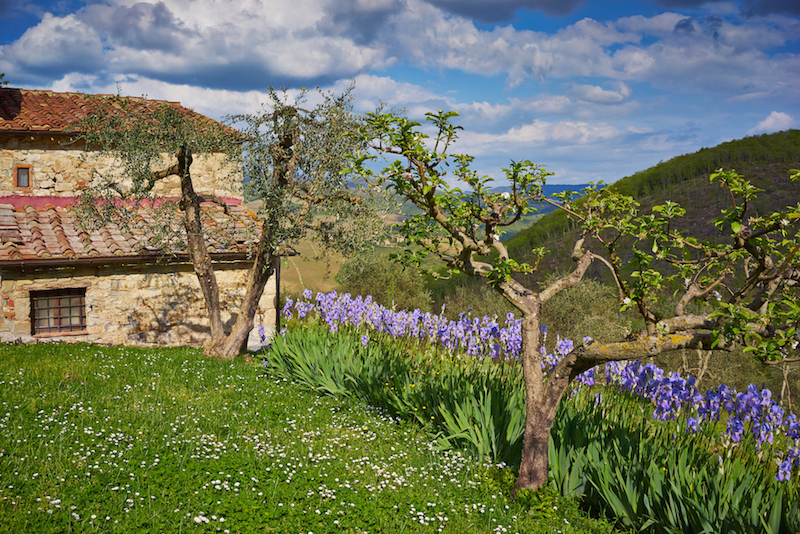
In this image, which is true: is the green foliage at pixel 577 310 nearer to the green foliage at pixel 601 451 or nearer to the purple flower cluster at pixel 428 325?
the purple flower cluster at pixel 428 325

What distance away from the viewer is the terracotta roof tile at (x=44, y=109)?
553 inches

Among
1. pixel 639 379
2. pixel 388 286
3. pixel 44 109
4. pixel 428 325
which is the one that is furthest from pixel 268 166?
pixel 388 286

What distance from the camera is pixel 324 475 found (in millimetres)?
5988

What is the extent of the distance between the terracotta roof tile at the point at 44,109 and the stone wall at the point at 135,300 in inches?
164

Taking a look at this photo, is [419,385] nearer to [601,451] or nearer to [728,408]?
[601,451]

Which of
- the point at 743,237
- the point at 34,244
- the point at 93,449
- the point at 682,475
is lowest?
the point at 93,449

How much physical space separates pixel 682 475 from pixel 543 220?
127 feet

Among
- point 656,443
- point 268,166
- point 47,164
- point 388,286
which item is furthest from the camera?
point 388,286

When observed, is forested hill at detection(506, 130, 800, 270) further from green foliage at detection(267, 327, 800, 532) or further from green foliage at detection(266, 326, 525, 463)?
green foliage at detection(267, 327, 800, 532)

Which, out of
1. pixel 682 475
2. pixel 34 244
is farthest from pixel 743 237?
pixel 34 244

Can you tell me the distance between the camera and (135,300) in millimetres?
13188

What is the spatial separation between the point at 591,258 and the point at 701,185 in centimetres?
4228

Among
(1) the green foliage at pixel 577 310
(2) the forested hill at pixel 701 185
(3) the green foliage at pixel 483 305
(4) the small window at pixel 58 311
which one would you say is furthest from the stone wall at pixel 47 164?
(2) the forested hill at pixel 701 185

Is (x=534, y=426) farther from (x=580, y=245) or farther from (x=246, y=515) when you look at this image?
(x=246, y=515)
